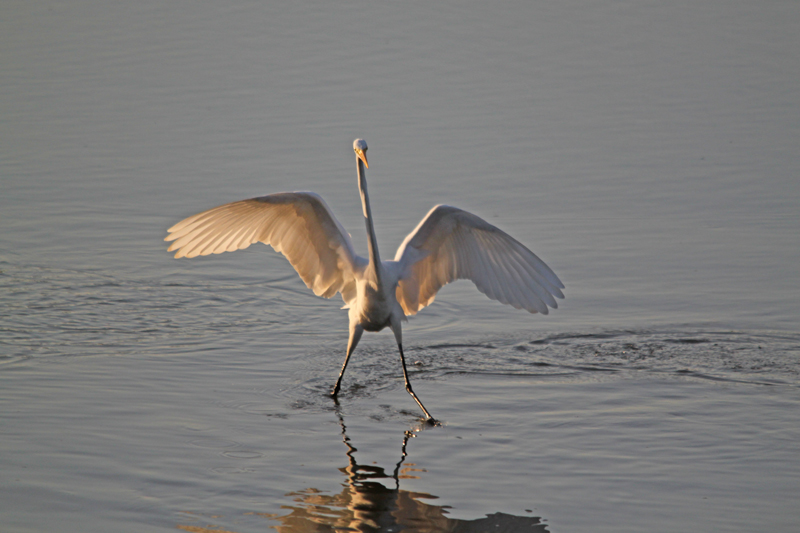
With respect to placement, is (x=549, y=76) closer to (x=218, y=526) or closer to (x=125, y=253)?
(x=125, y=253)

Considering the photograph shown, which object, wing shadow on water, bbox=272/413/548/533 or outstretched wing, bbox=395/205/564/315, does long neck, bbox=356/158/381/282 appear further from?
wing shadow on water, bbox=272/413/548/533

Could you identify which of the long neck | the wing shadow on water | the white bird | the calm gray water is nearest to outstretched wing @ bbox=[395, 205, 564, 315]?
the white bird

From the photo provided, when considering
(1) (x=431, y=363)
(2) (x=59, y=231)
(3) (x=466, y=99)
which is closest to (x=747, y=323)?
(1) (x=431, y=363)

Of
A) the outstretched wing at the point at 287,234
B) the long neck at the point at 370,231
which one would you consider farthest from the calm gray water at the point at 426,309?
the long neck at the point at 370,231

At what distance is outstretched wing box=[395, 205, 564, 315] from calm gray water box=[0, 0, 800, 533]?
67cm

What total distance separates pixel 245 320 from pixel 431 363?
1.74 metres

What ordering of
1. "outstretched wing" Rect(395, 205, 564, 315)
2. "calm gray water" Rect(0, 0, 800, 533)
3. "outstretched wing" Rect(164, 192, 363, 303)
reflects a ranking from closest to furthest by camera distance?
"calm gray water" Rect(0, 0, 800, 533) < "outstretched wing" Rect(164, 192, 363, 303) < "outstretched wing" Rect(395, 205, 564, 315)

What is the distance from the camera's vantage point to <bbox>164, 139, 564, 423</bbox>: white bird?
22.2ft

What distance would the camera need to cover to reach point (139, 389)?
6793 mm

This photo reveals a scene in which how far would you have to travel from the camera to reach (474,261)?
714 centimetres

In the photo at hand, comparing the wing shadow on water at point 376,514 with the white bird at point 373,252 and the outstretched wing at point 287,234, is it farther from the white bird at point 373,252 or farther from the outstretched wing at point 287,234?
the outstretched wing at point 287,234

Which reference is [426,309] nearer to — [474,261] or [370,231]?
[474,261]

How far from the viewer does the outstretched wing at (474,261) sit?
6871 millimetres

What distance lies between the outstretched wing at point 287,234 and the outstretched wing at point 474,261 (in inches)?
17.8
